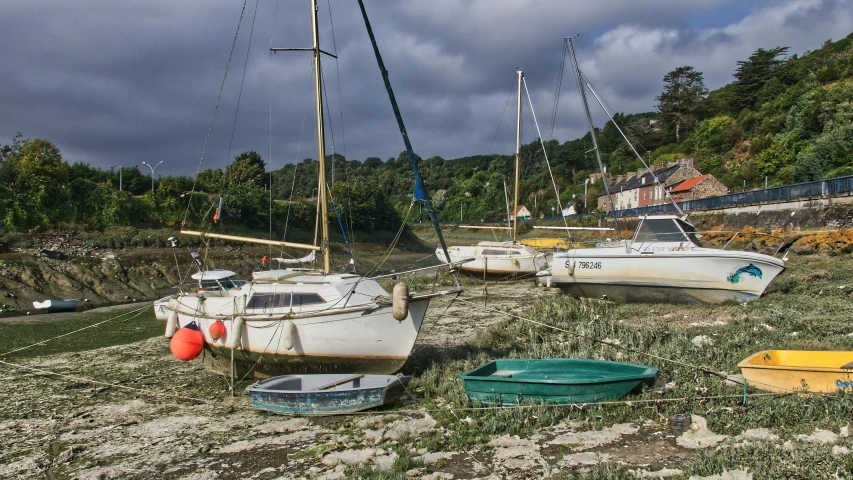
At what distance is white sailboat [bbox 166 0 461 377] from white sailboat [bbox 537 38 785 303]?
30.3ft

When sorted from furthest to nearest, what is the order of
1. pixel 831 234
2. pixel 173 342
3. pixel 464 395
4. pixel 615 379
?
pixel 831 234 < pixel 173 342 < pixel 464 395 < pixel 615 379

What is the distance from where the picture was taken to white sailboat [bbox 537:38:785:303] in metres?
17.1

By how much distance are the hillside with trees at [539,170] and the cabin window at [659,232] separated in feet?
31.9

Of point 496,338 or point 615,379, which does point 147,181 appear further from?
point 615,379

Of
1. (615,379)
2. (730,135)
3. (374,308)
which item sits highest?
(730,135)

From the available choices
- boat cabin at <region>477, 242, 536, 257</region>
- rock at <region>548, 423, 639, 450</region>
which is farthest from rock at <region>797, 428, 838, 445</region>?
boat cabin at <region>477, 242, 536, 257</region>

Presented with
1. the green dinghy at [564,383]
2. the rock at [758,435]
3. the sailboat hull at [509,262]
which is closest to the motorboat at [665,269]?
the sailboat hull at [509,262]

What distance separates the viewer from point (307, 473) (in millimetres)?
7906

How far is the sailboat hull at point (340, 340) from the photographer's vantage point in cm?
1176

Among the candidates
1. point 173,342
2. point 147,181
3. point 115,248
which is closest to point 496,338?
point 173,342

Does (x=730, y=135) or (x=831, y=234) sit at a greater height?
(x=730, y=135)

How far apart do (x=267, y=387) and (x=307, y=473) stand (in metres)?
3.40

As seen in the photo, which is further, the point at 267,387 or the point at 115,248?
the point at 115,248

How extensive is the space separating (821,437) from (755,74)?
9323 cm
